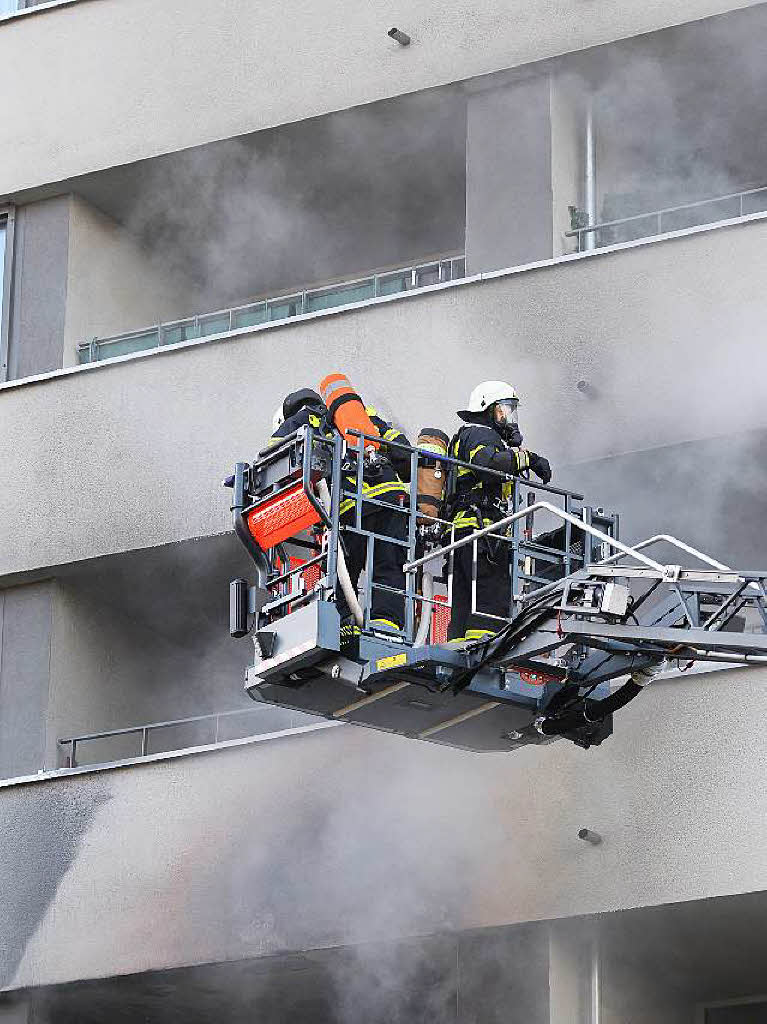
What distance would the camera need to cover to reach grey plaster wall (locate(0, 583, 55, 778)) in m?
19.1

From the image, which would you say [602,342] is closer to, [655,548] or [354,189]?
[655,548]

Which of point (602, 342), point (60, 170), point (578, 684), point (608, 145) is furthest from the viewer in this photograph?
point (60, 170)

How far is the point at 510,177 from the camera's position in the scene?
1831cm

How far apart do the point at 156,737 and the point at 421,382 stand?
407cm

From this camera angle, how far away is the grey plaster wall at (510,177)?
18.1 metres

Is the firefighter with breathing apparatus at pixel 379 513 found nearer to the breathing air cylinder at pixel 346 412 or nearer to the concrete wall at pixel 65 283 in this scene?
the breathing air cylinder at pixel 346 412

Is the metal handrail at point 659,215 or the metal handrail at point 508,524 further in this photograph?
the metal handrail at point 659,215

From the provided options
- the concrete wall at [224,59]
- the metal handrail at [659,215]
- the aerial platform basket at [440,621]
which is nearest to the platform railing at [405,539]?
the aerial platform basket at [440,621]

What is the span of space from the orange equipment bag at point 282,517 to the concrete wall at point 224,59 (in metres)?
5.51

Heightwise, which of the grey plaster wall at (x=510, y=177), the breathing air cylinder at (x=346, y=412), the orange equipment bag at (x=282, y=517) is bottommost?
the orange equipment bag at (x=282, y=517)

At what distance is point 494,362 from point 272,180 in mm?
3868

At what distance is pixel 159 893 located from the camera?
17.5 meters

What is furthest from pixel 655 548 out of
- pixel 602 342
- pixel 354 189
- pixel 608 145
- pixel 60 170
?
pixel 60 170

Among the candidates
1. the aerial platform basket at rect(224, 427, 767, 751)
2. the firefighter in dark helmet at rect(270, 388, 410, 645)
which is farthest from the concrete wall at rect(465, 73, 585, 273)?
the firefighter in dark helmet at rect(270, 388, 410, 645)
